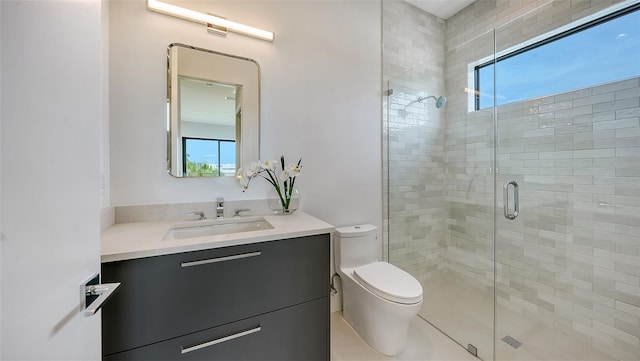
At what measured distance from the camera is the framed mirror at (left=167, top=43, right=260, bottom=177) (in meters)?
1.50

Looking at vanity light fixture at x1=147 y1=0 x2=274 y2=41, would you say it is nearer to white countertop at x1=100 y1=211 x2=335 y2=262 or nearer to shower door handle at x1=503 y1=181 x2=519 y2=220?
white countertop at x1=100 y1=211 x2=335 y2=262

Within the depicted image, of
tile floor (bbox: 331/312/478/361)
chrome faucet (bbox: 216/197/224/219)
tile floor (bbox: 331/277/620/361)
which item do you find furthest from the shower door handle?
chrome faucet (bbox: 216/197/224/219)

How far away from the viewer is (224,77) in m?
1.62

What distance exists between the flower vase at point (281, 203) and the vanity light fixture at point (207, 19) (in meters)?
1.07

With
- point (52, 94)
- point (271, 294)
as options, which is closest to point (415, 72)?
point (271, 294)

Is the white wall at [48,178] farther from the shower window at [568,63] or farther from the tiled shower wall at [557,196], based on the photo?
the shower window at [568,63]

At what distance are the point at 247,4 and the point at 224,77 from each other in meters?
0.54

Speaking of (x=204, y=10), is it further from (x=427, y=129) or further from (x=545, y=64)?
(x=545, y=64)

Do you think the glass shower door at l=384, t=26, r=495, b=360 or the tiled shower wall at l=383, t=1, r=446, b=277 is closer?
the glass shower door at l=384, t=26, r=495, b=360

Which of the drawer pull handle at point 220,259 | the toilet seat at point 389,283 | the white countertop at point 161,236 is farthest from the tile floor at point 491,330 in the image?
the drawer pull handle at point 220,259

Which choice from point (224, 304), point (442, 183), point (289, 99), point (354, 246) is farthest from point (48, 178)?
point (442, 183)

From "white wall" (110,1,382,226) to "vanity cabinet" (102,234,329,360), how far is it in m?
0.64

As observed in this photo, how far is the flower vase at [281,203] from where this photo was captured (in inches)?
66.3

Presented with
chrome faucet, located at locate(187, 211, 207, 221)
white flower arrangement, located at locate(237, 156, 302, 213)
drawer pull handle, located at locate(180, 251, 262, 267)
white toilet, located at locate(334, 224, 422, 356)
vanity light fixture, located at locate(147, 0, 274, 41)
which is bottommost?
white toilet, located at locate(334, 224, 422, 356)
